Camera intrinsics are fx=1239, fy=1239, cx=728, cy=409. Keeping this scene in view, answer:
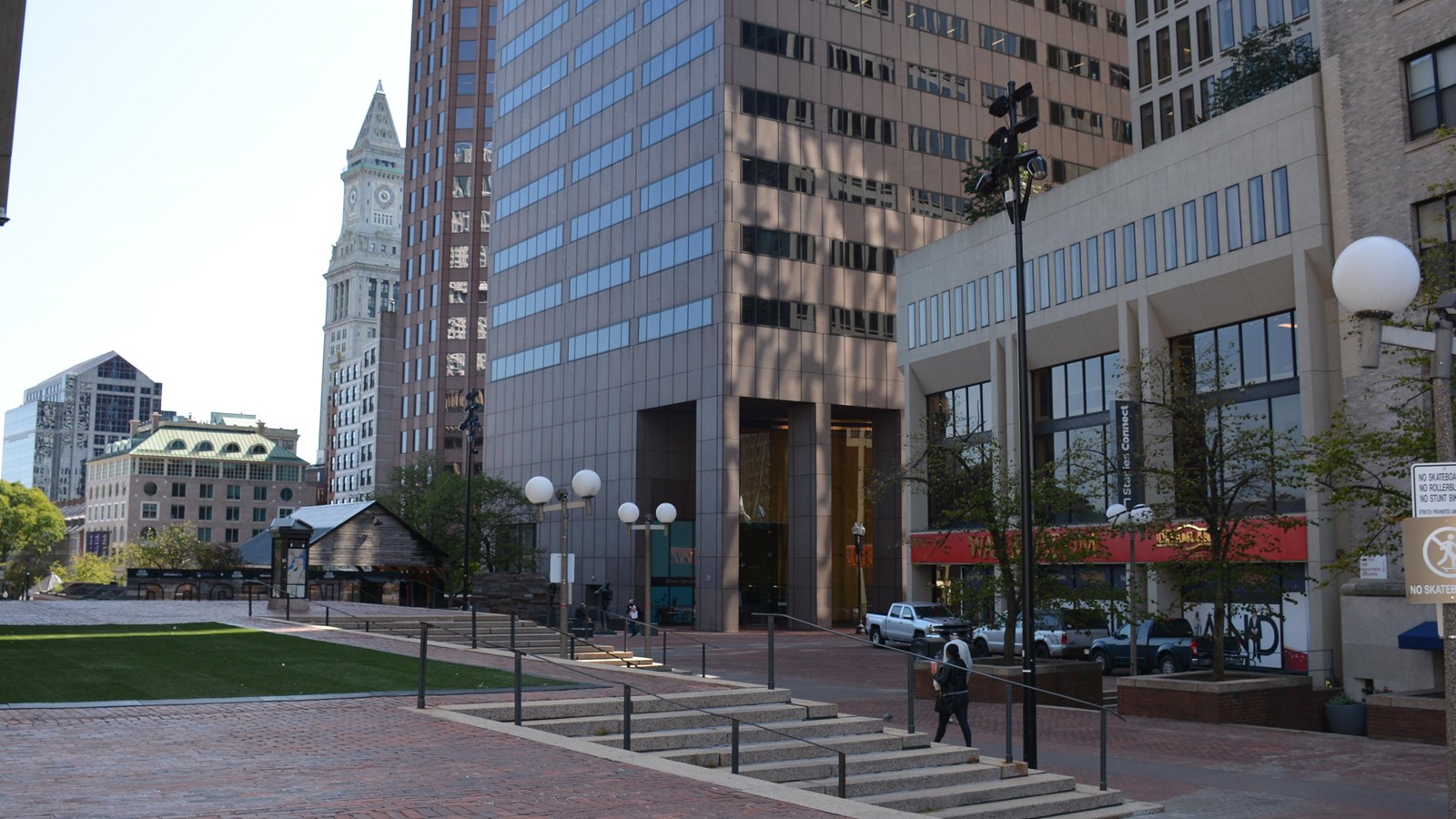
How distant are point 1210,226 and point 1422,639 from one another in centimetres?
1802

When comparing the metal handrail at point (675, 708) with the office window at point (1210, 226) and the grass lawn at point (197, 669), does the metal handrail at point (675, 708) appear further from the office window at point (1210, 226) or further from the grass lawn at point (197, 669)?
the office window at point (1210, 226)

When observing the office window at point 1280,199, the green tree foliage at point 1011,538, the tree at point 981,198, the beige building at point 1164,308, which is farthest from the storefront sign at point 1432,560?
the tree at point 981,198

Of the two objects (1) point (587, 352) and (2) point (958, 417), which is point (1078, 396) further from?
(1) point (587, 352)

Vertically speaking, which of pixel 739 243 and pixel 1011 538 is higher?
pixel 739 243

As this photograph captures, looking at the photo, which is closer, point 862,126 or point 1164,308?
point 1164,308

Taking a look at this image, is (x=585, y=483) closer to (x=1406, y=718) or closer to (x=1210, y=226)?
(x=1406, y=718)

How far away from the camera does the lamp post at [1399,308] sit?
25.8 feet

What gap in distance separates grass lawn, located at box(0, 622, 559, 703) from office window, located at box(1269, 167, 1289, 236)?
1150 inches

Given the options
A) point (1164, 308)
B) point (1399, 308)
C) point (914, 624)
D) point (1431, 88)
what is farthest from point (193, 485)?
point (1399, 308)

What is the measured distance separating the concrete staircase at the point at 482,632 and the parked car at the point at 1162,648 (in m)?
14.2

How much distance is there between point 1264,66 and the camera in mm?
47688

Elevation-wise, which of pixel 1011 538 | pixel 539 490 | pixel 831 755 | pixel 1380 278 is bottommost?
pixel 831 755

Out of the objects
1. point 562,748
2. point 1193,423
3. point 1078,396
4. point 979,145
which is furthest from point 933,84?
point 562,748

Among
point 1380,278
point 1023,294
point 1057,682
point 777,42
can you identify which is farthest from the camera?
point 777,42
